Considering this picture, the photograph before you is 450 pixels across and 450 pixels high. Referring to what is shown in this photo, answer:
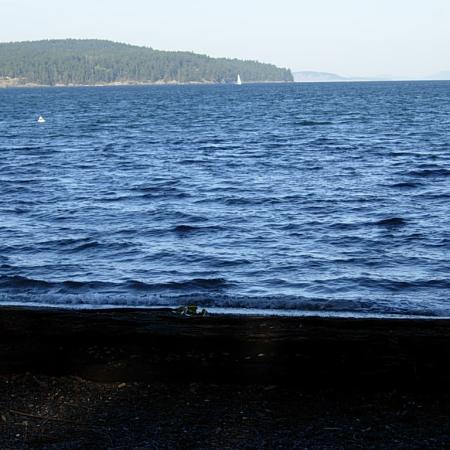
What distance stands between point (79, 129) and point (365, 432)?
178 ft

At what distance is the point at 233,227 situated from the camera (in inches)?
694

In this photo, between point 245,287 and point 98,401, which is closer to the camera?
point 98,401

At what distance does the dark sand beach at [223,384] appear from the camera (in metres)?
5.12

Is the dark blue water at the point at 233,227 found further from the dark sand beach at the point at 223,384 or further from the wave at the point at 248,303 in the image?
the dark sand beach at the point at 223,384

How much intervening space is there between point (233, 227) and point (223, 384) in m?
11.8

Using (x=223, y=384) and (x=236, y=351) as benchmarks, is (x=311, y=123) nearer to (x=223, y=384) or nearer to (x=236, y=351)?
(x=236, y=351)

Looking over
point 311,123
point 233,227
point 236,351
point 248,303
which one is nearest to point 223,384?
point 236,351

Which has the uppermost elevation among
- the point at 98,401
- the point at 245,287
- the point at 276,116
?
the point at 98,401

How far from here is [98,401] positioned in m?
5.67

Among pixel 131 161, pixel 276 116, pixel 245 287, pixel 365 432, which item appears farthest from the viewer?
pixel 276 116

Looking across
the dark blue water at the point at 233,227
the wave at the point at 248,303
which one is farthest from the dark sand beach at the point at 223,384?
the dark blue water at the point at 233,227

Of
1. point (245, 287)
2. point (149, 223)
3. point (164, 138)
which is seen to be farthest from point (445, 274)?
point (164, 138)

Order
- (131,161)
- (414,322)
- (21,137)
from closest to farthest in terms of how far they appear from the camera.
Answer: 1. (414,322)
2. (131,161)
3. (21,137)

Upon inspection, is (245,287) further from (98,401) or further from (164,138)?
(164,138)
